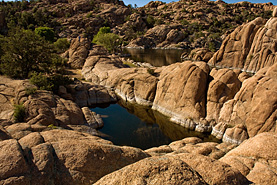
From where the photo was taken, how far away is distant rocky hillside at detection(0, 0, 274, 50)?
11925cm

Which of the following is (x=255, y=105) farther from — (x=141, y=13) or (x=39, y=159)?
(x=141, y=13)

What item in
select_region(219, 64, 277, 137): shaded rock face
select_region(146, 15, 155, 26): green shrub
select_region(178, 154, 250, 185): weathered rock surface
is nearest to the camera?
select_region(178, 154, 250, 185): weathered rock surface

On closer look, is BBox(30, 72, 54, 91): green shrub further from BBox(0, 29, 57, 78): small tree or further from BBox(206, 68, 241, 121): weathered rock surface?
BBox(206, 68, 241, 121): weathered rock surface

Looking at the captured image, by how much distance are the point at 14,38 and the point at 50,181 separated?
31.7 meters

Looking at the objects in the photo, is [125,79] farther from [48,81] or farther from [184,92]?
[48,81]

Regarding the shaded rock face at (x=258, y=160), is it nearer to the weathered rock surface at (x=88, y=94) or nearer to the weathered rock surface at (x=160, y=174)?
the weathered rock surface at (x=160, y=174)

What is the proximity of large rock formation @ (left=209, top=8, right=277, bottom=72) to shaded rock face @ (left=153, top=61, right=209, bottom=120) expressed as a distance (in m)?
37.5

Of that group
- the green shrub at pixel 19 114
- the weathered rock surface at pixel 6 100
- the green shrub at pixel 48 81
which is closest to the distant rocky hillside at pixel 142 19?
the green shrub at pixel 48 81

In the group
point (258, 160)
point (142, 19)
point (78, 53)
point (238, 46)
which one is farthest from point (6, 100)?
point (142, 19)

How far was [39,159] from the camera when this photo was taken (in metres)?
7.33

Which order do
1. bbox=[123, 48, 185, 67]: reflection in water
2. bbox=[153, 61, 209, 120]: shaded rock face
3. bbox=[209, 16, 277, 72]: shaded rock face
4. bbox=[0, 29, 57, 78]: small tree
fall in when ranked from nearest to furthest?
bbox=[153, 61, 209, 120]: shaded rock face → bbox=[0, 29, 57, 78]: small tree → bbox=[209, 16, 277, 72]: shaded rock face → bbox=[123, 48, 185, 67]: reflection in water

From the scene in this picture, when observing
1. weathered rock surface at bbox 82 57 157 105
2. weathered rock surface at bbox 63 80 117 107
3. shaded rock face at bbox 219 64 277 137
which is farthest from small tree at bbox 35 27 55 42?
shaded rock face at bbox 219 64 277 137

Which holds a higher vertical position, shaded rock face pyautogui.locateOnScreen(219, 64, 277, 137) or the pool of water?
shaded rock face pyautogui.locateOnScreen(219, 64, 277, 137)

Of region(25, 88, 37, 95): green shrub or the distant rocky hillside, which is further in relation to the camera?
the distant rocky hillside
